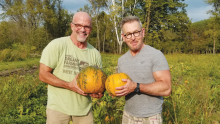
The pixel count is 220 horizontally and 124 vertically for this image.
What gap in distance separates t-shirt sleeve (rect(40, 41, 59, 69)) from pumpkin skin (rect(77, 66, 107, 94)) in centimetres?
51

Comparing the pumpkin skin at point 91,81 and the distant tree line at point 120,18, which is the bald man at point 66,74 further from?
the distant tree line at point 120,18

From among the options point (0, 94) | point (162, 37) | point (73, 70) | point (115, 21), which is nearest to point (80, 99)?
point (73, 70)

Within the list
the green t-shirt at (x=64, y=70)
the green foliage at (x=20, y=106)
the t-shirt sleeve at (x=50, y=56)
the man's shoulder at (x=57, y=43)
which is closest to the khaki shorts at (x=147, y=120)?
the green t-shirt at (x=64, y=70)

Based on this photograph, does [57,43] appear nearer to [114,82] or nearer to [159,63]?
[114,82]

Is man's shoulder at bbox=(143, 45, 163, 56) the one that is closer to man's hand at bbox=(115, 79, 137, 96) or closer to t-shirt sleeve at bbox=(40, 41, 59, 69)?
man's hand at bbox=(115, 79, 137, 96)

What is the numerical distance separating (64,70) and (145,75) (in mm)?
1189

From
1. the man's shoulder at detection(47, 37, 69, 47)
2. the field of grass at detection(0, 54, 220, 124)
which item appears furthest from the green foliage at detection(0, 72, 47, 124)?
the man's shoulder at detection(47, 37, 69, 47)

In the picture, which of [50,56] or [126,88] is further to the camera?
[50,56]

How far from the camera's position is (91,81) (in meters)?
2.00

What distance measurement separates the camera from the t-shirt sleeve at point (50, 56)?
89.3 inches

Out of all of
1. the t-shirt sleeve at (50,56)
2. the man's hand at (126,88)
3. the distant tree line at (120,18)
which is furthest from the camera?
the distant tree line at (120,18)

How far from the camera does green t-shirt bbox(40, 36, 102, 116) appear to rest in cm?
230

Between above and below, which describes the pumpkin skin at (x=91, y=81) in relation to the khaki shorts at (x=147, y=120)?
above

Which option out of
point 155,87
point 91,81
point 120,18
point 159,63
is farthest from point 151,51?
point 120,18
